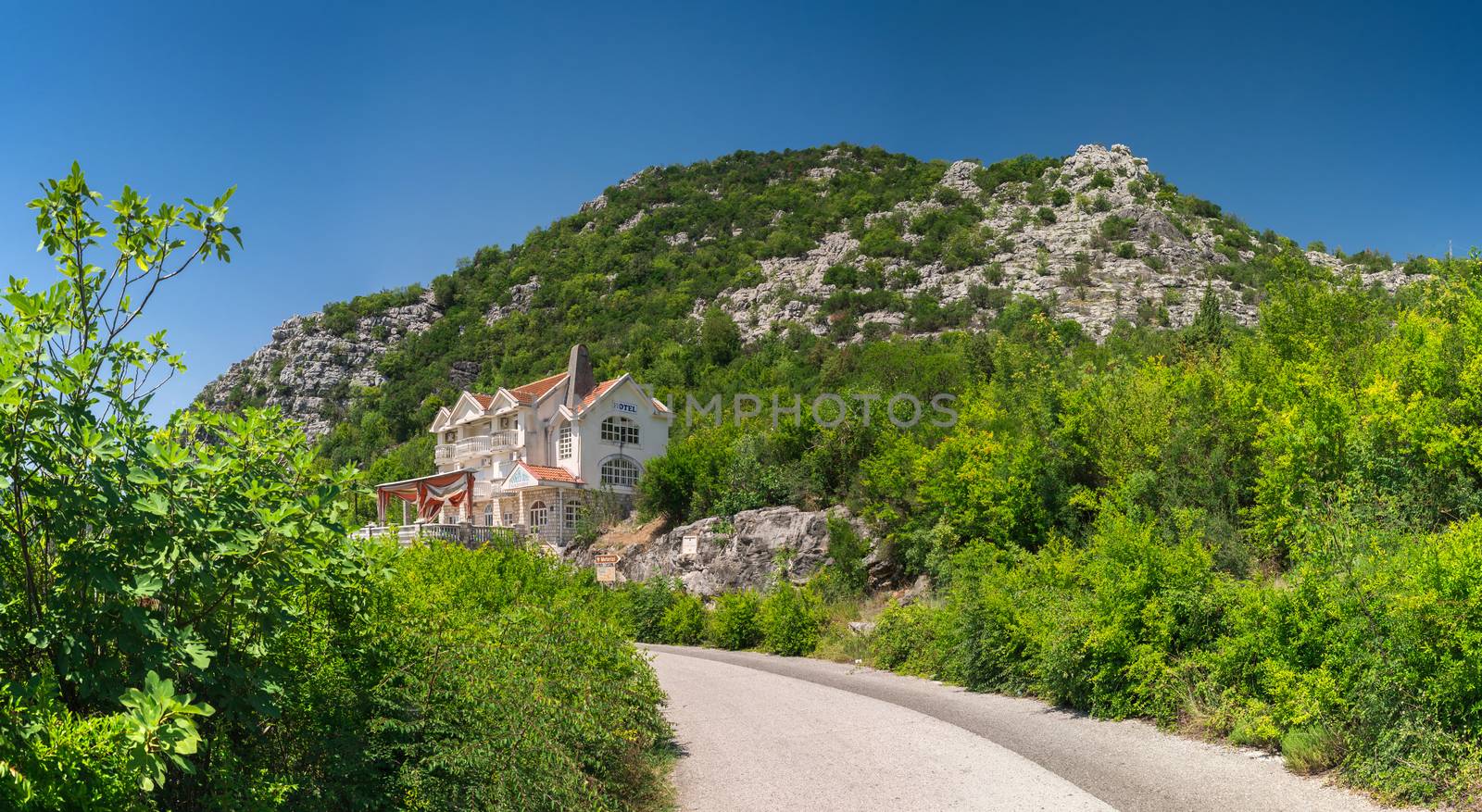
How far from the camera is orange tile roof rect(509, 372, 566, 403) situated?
4794cm

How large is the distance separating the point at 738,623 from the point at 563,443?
23594 mm

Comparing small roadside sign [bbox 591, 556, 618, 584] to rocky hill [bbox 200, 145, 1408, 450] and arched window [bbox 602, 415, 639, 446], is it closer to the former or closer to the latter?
arched window [bbox 602, 415, 639, 446]

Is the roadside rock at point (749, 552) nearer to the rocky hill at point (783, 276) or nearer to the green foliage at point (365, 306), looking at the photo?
the rocky hill at point (783, 276)

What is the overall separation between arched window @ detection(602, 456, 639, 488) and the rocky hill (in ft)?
37.5

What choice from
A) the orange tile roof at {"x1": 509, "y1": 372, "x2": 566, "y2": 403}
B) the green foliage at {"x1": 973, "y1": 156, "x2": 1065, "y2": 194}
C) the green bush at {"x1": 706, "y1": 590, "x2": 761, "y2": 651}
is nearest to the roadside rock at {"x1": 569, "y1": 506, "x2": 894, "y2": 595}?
the green bush at {"x1": 706, "y1": 590, "x2": 761, "y2": 651}

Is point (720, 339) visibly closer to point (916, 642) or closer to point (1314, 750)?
point (916, 642)

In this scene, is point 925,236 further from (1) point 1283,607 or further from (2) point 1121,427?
(1) point 1283,607

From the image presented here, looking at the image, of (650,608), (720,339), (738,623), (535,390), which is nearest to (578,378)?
(535,390)

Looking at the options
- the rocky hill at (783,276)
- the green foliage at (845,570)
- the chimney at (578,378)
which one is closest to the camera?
the green foliage at (845,570)

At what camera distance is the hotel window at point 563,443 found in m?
45.4

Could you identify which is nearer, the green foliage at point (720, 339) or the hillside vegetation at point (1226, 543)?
the hillside vegetation at point (1226, 543)

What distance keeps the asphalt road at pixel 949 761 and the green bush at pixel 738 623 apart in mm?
9917

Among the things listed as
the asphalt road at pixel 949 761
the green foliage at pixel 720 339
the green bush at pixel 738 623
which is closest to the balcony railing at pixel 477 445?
the green foliage at pixel 720 339

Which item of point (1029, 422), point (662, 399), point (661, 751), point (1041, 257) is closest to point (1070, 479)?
point (1029, 422)
